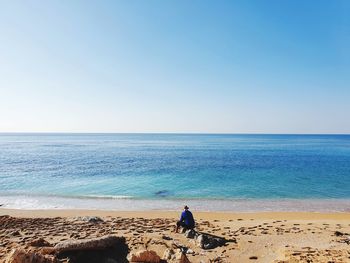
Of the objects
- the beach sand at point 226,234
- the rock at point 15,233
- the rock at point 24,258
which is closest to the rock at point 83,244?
the rock at point 24,258

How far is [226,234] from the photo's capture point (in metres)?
16.2

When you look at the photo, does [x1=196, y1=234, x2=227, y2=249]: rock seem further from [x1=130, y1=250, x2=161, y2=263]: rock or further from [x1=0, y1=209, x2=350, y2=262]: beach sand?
[x1=130, y1=250, x2=161, y2=263]: rock

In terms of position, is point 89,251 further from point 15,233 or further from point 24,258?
point 15,233

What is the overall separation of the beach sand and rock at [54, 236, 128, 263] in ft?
4.30

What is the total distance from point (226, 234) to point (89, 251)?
325 inches

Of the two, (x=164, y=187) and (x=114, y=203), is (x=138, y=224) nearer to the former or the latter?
(x=114, y=203)

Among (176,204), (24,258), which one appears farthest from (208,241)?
(176,204)

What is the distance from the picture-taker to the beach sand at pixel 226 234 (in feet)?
40.7

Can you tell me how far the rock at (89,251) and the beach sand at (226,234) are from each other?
1310 mm

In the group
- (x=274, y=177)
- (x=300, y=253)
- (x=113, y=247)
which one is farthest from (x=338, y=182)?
(x=113, y=247)

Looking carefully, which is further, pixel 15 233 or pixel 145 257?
pixel 15 233

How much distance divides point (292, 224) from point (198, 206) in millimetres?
9515

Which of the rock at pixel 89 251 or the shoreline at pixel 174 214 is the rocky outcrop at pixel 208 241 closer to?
the rock at pixel 89 251

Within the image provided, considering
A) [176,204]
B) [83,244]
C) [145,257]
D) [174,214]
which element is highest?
[83,244]
